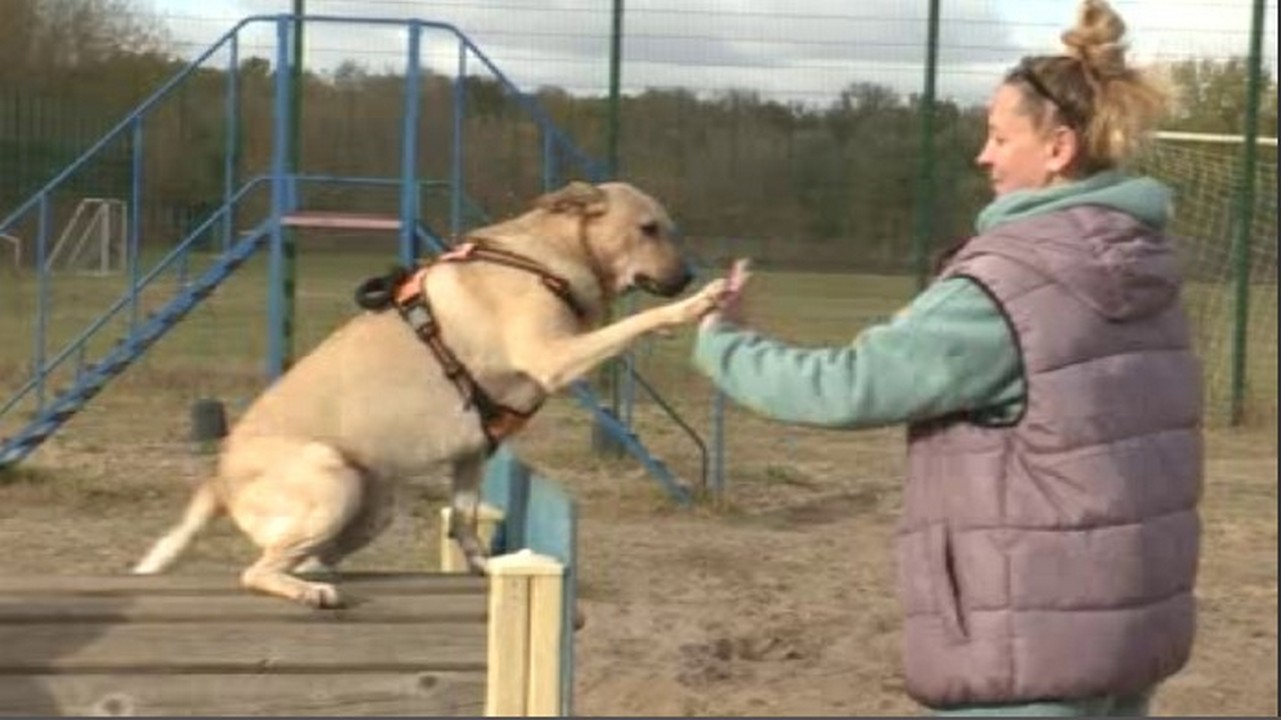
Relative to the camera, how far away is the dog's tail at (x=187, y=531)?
470 cm

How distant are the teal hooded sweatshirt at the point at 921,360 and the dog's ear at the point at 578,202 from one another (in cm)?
245

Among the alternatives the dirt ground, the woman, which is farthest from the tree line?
the woman

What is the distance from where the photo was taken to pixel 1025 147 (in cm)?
271

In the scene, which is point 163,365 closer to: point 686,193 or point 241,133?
point 241,133

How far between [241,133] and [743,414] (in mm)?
4378

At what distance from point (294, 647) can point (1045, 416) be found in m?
1.90

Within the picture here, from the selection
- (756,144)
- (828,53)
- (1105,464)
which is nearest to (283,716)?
(1105,464)

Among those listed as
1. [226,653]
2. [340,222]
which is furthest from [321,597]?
[340,222]

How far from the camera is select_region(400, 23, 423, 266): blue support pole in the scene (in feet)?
34.2

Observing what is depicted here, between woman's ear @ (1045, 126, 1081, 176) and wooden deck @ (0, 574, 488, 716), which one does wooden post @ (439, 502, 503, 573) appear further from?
woman's ear @ (1045, 126, 1081, 176)

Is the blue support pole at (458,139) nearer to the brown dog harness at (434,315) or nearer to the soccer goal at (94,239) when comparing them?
the brown dog harness at (434,315)

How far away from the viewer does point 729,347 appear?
2.72m

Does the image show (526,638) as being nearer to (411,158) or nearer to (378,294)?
(378,294)

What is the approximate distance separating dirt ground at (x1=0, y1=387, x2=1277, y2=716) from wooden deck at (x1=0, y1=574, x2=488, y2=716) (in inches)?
45.2
